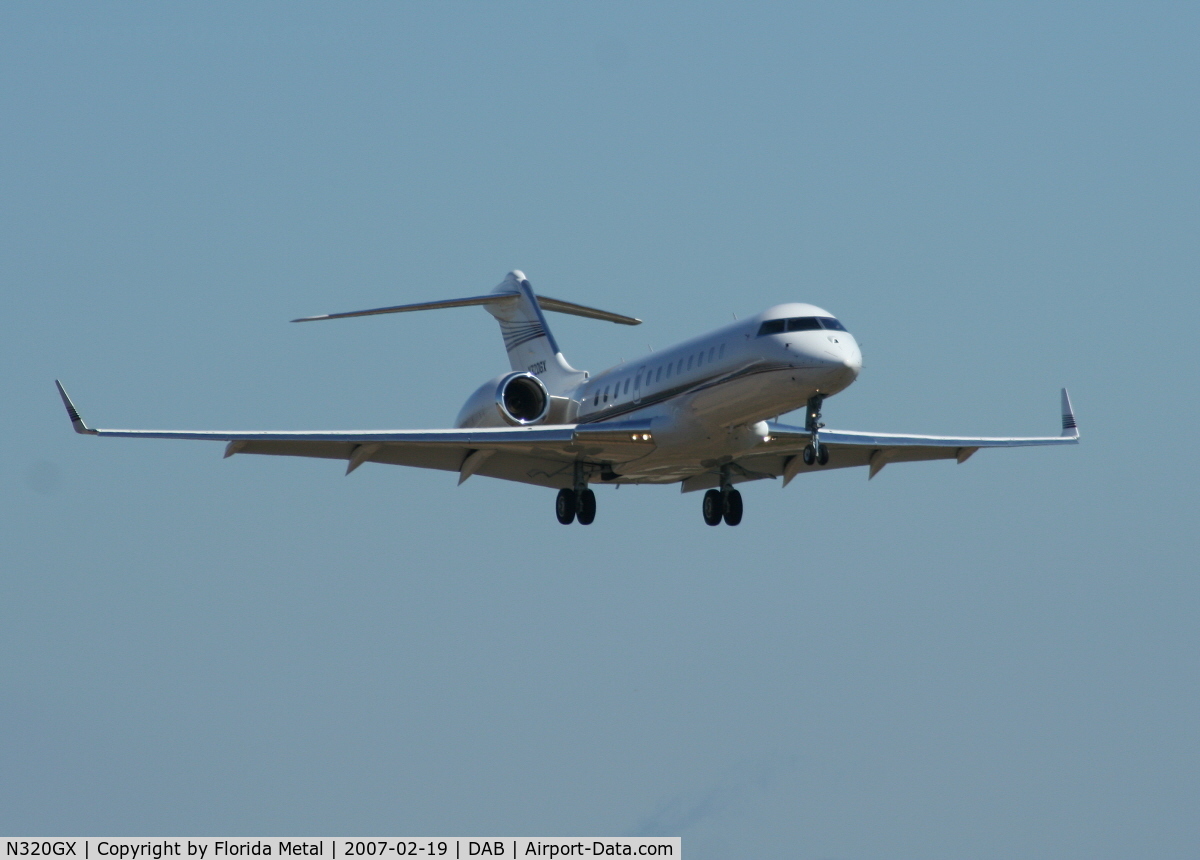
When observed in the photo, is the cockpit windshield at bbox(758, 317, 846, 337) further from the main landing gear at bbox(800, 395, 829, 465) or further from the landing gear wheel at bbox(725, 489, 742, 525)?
the landing gear wheel at bbox(725, 489, 742, 525)

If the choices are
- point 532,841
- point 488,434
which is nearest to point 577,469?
point 488,434

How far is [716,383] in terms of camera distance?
26766mm

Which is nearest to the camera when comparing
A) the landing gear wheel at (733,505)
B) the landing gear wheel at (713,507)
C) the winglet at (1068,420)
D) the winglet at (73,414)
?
the winglet at (73,414)

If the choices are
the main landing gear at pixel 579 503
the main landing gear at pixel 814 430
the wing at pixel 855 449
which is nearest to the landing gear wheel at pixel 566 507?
Answer: the main landing gear at pixel 579 503

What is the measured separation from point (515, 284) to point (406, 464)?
827 centimetres

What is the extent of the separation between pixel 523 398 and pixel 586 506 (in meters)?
2.23

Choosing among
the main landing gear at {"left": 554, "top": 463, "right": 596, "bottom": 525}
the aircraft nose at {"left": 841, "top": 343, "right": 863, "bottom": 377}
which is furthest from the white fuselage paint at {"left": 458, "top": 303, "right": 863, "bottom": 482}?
the main landing gear at {"left": 554, "top": 463, "right": 596, "bottom": 525}

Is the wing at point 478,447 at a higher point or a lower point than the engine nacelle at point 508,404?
lower

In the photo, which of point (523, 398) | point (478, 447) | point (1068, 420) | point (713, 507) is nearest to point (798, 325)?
point (713, 507)

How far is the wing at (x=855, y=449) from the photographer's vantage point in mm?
29453

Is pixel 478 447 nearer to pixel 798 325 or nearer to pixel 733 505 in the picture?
pixel 733 505

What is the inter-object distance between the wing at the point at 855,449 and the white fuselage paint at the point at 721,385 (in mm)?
1065

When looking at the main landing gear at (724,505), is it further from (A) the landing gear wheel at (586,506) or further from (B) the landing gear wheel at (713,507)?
(A) the landing gear wheel at (586,506)

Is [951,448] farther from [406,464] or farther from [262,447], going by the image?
[262,447]
